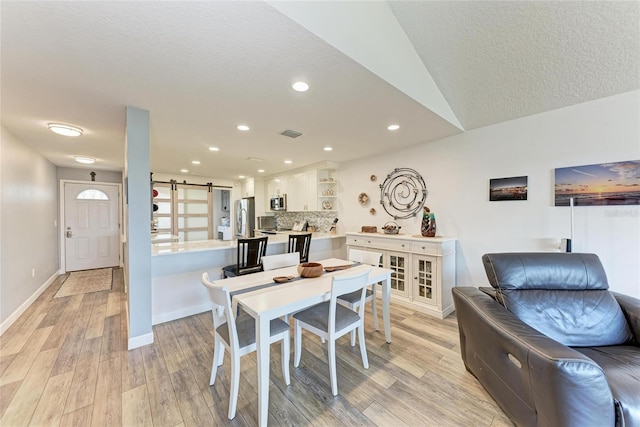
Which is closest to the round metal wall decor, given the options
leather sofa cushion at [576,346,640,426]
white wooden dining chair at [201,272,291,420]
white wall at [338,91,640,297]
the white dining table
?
white wall at [338,91,640,297]

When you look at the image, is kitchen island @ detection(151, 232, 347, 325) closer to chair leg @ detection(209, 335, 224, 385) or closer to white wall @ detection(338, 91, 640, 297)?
chair leg @ detection(209, 335, 224, 385)

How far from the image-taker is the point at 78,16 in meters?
1.26

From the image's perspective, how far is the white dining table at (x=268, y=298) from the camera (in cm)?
147

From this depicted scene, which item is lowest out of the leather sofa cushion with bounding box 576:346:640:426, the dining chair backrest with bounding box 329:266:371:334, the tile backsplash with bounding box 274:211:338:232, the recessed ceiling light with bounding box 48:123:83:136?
the leather sofa cushion with bounding box 576:346:640:426

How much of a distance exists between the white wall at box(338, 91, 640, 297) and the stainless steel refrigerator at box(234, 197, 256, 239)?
418cm

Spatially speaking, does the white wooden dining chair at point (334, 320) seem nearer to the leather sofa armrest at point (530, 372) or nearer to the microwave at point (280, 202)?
the leather sofa armrest at point (530, 372)

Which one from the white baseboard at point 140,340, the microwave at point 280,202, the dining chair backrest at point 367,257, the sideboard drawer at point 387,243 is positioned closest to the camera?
the white baseboard at point 140,340

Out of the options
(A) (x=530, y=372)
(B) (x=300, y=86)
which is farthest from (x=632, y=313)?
(B) (x=300, y=86)

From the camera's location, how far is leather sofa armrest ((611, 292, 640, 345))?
5.37 feet

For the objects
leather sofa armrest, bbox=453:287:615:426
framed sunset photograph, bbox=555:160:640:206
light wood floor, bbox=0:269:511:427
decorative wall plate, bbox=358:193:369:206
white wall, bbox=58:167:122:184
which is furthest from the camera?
white wall, bbox=58:167:122:184

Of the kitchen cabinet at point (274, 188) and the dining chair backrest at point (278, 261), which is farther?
the kitchen cabinet at point (274, 188)

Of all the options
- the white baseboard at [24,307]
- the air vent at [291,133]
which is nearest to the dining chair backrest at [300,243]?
the air vent at [291,133]

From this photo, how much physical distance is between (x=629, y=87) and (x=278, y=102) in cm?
315

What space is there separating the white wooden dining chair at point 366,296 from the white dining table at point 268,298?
217mm
